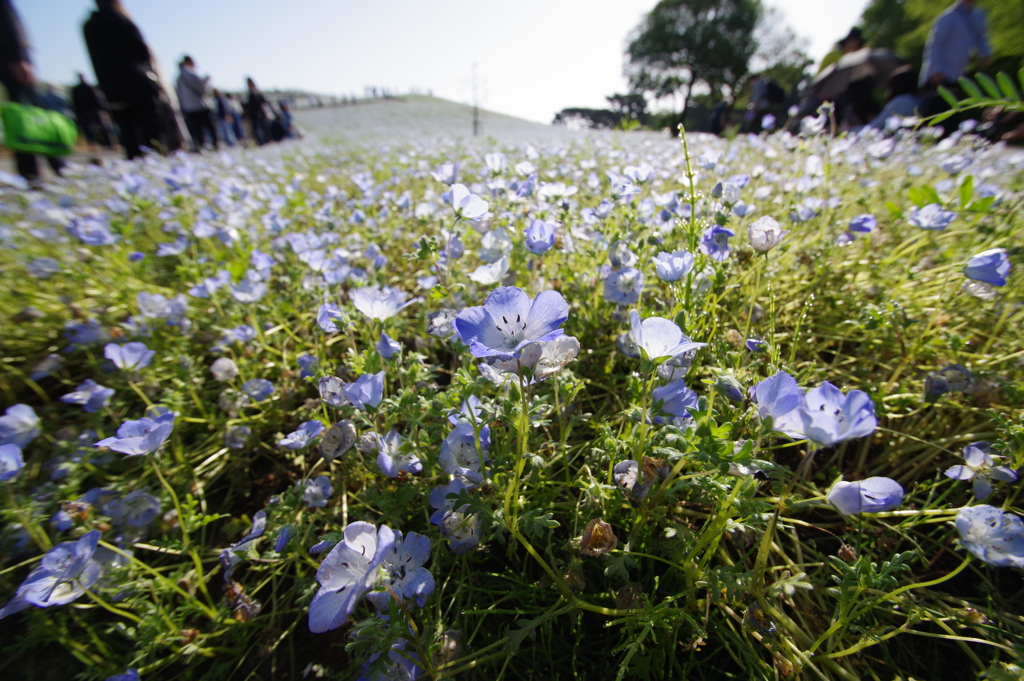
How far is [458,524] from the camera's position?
0.98 metres

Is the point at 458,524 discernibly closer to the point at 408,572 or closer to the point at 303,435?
the point at 408,572

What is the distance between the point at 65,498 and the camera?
53.7 inches

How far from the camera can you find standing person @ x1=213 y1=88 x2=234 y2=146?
1140 centimetres

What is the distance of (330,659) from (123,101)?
7.62 m

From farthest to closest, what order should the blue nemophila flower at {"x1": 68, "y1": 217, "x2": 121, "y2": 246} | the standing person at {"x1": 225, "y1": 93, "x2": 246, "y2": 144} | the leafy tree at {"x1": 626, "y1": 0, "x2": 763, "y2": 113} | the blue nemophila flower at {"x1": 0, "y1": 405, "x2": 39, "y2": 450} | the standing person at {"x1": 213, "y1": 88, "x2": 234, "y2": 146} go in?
the leafy tree at {"x1": 626, "y1": 0, "x2": 763, "y2": 113}
the standing person at {"x1": 225, "y1": 93, "x2": 246, "y2": 144}
the standing person at {"x1": 213, "y1": 88, "x2": 234, "y2": 146}
the blue nemophila flower at {"x1": 68, "y1": 217, "x2": 121, "y2": 246}
the blue nemophila flower at {"x1": 0, "y1": 405, "x2": 39, "y2": 450}

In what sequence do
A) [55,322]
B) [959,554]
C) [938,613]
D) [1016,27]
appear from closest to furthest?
1. [938,613]
2. [959,554]
3. [55,322]
4. [1016,27]

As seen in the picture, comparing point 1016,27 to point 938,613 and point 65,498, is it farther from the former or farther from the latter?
point 65,498

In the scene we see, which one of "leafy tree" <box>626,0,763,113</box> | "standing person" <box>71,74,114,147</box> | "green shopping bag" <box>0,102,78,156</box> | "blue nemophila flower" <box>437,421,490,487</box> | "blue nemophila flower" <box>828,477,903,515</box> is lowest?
"blue nemophila flower" <box>437,421,490,487</box>

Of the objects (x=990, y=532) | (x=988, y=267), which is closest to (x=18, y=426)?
(x=990, y=532)

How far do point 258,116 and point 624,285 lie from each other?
15561 millimetres

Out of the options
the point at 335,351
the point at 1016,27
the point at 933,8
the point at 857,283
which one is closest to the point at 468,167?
the point at 335,351

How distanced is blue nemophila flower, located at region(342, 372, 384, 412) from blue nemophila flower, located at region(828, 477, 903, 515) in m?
0.91

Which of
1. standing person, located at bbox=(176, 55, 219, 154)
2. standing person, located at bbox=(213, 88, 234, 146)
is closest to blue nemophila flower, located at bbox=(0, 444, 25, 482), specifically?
standing person, located at bbox=(176, 55, 219, 154)

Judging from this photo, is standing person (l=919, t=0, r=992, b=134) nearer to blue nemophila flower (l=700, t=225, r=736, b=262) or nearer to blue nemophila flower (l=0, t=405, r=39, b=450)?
blue nemophila flower (l=700, t=225, r=736, b=262)
